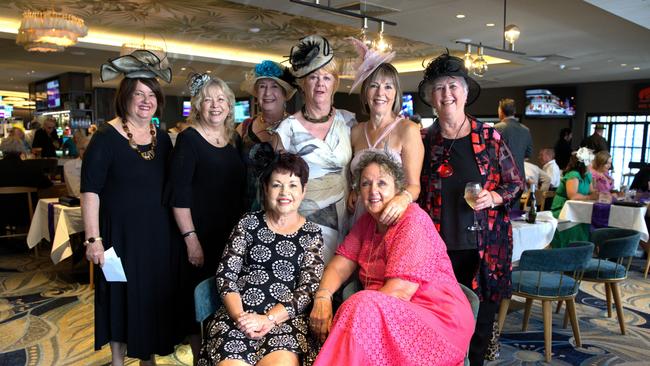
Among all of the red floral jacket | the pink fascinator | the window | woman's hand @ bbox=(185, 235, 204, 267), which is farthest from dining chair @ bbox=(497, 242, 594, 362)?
the window

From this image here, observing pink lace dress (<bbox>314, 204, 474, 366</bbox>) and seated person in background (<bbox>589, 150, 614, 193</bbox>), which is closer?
pink lace dress (<bbox>314, 204, 474, 366</bbox>)

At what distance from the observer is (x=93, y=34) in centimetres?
903

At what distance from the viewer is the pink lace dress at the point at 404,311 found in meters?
1.86

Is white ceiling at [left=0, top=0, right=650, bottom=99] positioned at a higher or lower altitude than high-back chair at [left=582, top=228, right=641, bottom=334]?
higher

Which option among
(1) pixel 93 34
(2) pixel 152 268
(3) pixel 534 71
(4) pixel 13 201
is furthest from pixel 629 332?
(1) pixel 93 34

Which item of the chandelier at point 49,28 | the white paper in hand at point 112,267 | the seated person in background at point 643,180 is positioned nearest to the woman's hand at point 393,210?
the white paper in hand at point 112,267

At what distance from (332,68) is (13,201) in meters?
6.07

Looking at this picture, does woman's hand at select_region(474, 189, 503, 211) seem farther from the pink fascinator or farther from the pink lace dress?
the pink fascinator

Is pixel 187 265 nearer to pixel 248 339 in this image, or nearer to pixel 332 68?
pixel 248 339

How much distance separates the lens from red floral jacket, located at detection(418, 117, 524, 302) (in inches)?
98.7

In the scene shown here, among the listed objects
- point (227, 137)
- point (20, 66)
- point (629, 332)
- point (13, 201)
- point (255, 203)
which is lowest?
point (629, 332)

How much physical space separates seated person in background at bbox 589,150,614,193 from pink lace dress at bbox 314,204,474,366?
4857mm

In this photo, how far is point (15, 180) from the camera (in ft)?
21.7

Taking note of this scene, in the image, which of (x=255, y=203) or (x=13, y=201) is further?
(x=13, y=201)
